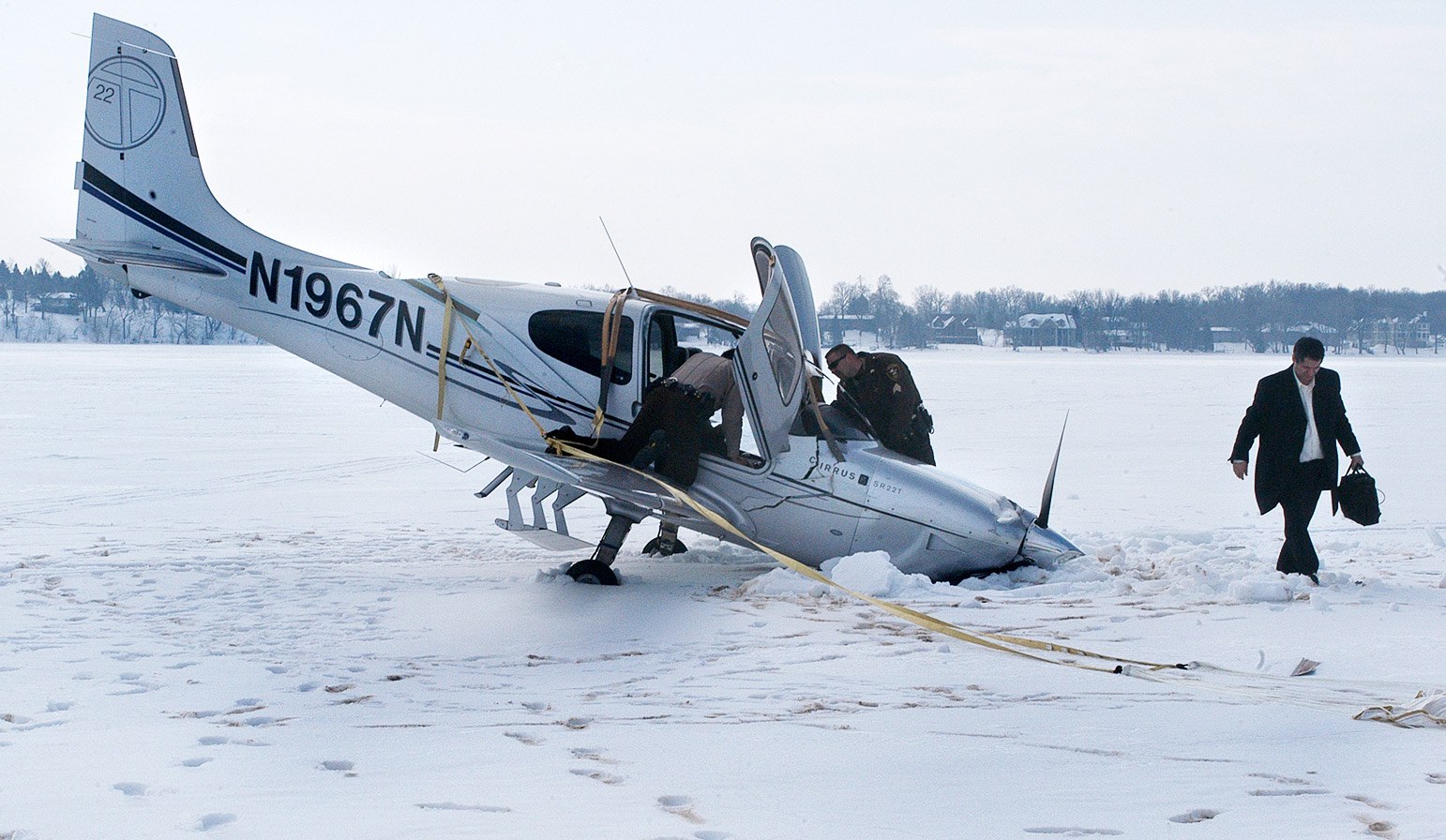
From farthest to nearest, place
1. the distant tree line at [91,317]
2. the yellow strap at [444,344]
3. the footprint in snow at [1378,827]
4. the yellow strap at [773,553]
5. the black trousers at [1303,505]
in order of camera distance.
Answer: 1. the distant tree line at [91,317]
2. the yellow strap at [444,344]
3. the black trousers at [1303,505]
4. the yellow strap at [773,553]
5. the footprint in snow at [1378,827]

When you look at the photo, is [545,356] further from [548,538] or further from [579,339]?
[548,538]

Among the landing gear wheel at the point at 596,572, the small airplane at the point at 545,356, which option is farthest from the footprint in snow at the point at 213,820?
the landing gear wheel at the point at 596,572

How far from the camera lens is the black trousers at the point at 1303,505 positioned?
26.3 feet

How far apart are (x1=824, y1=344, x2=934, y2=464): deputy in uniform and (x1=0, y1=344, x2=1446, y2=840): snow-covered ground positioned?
155cm

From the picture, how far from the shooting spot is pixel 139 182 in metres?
10.3

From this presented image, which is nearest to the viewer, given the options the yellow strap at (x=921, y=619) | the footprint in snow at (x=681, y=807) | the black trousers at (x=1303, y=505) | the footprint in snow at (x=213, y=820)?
the footprint in snow at (x=213, y=820)

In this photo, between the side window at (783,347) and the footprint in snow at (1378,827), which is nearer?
the footprint in snow at (1378,827)

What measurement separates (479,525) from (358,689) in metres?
6.05

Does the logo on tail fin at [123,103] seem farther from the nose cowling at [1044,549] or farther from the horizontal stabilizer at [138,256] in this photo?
the nose cowling at [1044,549]

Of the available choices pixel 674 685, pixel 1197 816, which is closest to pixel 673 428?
pixel 674 685

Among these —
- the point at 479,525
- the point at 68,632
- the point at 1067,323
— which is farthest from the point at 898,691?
the point at 1067,323

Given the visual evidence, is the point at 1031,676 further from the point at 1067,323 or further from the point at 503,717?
the point at 1067,323

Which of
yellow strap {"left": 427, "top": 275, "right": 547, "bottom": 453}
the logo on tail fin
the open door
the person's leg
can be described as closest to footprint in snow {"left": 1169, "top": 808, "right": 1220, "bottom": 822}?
the person's leg

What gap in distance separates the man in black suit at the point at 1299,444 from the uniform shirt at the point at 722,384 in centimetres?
336
